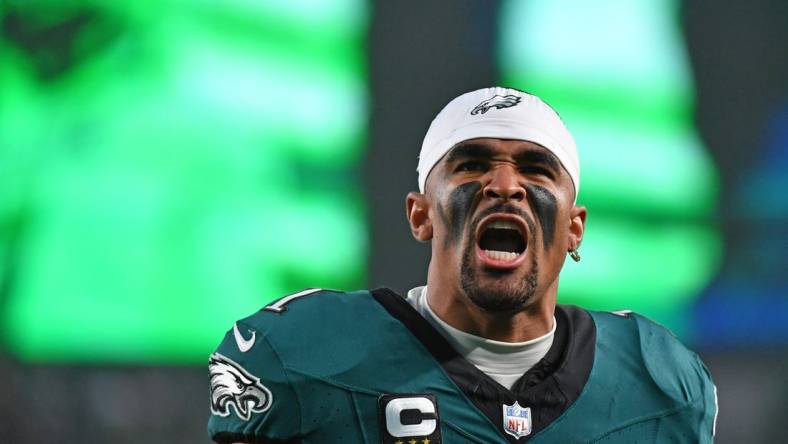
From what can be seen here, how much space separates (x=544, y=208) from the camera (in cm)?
164

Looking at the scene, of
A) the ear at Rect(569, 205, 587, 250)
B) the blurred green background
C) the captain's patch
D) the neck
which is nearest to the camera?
the captain's patch

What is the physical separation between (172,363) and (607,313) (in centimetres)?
132

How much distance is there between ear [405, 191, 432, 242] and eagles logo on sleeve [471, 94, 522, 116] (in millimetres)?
151

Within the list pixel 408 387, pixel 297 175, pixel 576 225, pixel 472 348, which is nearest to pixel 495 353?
pixel 472 348

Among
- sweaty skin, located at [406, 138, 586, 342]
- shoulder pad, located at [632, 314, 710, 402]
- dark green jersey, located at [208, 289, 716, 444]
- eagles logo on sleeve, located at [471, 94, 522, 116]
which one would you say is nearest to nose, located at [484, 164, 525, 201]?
sweaty skin, located at [406, 138, 586, 342]

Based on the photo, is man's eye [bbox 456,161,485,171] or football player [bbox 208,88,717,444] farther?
man's eye [bbox 456,161,485,171]

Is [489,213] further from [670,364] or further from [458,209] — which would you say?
[670,364]

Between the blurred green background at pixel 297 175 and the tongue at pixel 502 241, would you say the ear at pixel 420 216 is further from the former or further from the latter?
the blurred green background at pixel 297 175

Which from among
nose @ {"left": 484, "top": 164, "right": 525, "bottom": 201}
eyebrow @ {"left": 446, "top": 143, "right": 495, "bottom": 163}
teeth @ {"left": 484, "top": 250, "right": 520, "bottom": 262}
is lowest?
teeth @ {"left": 484, "top": 250, "right": 520, "bottom": 262}

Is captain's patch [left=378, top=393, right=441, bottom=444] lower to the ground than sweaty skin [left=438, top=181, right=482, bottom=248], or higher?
lower

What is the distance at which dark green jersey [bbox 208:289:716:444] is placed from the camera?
5.13 ft

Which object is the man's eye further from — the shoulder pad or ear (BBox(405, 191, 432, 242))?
the shoulder pad

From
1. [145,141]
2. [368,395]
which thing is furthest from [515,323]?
[145,141]

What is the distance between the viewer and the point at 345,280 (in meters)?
2.90
